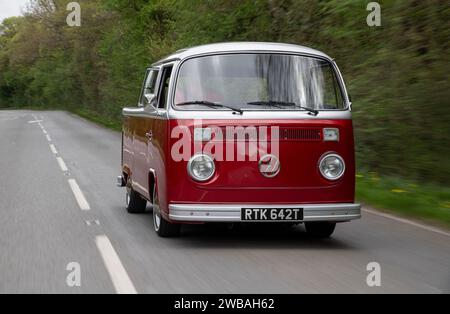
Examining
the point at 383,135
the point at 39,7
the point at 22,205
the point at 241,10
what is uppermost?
the point at 39,7

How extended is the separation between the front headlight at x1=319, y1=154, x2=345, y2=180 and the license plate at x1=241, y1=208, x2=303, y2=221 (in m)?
0.50

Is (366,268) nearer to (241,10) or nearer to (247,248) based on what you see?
(247,248)

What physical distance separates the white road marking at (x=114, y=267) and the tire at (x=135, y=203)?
2.12m

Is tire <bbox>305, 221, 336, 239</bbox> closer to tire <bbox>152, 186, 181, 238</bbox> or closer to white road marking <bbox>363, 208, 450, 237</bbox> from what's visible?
white road marking <bbox>363, 208, 450, 237</bbox>

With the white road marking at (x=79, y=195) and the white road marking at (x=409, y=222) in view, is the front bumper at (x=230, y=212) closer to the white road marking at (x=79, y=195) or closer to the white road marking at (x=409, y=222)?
the white road marking at (x=409, y=222)

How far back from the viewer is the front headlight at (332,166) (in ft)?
27.0

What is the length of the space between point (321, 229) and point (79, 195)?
5.52 m

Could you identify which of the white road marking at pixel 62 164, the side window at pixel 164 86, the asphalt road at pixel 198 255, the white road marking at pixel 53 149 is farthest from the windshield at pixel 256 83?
the white road marking at pixel 53 149

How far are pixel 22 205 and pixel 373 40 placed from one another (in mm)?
8574

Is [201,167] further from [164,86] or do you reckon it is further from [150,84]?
[150,84]

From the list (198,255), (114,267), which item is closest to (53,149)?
(198,255)

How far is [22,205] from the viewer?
11.9 metres

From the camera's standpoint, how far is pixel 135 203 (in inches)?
438
